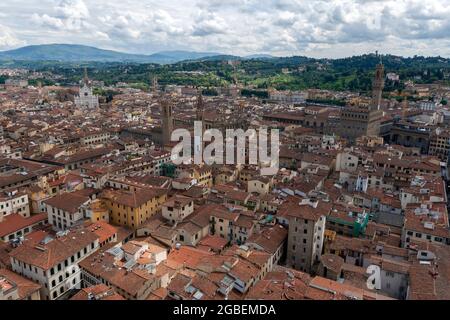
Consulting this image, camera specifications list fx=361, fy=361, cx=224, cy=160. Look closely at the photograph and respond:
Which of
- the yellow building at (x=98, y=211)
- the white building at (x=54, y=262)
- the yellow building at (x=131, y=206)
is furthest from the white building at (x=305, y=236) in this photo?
the yellow building at (x=98, y=211)

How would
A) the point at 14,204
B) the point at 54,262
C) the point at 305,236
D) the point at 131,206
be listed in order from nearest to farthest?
the point at 54,262, the point at 305,236, the point at 131,206, the point at 14,204

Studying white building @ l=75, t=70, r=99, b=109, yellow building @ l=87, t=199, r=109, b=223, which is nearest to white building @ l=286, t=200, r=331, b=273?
yellow building @ l=87, t=199, r=109, b=223

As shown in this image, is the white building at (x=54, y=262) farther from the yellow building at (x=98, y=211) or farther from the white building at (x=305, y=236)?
the white building at (x=305, y=236)

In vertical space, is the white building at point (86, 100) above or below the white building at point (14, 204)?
above

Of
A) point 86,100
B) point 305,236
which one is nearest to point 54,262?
point 305,236

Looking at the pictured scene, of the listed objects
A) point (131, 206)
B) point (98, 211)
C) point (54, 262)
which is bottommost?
point (54, 262)

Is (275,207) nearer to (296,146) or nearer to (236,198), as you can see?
(236,198)

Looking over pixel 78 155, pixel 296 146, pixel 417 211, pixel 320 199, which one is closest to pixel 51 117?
pixel 78 155

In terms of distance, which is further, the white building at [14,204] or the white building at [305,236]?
the white building at [14,204]

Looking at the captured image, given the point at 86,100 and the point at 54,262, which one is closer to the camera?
the point at 54,262

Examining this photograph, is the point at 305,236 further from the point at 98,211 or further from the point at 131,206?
the point at 98,211
